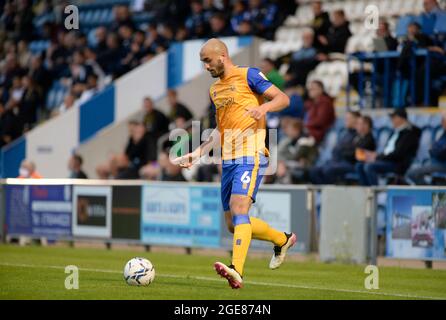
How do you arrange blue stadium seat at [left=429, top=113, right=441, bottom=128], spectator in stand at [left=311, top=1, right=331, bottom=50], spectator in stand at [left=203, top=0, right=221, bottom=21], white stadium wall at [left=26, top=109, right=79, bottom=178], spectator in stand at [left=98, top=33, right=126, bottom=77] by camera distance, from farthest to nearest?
spectator in stand at [left=98, top=33, right=126, bottom=77], white stadium wall at [left=26, top=109, right=79, bottom=178], spectator in stand at [left=203, top=0, right=221, bottom=21], spectator in stand at [left=311, top=1, right=331, bottom=50], blue stadium seat at [left=429, top=113, right=441, bottom=128]

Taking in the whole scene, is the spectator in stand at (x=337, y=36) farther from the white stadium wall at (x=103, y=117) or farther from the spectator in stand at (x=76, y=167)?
the spectator in stand at (x=76, y=167)

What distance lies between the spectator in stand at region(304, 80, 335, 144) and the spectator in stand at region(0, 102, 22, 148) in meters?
10.1

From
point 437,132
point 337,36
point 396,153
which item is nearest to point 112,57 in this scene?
point 337,36

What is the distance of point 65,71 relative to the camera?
1160 inches

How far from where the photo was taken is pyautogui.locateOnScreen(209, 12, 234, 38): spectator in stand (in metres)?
24.5

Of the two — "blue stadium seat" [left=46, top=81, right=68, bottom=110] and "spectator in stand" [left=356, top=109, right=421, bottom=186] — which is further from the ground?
"blue stadium seat" [left=46, top=81, right=68, bottom=110]

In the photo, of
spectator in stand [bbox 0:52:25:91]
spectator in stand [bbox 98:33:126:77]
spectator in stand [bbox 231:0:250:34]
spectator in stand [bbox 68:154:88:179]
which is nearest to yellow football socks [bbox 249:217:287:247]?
spectator in stand [bbox 68:154:88:179]

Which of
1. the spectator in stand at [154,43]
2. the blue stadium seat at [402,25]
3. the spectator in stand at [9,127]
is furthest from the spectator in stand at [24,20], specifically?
the blue stadium seat at [402,25]

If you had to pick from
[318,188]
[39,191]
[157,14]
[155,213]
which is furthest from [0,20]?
[318,188]

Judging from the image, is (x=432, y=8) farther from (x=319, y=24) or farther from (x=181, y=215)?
(x=181, y=215)

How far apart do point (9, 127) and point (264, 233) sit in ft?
58.9

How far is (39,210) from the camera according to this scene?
2088 cm

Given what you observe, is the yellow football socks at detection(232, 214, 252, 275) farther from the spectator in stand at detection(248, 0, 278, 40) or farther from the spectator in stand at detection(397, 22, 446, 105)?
the spectator in stand at detection(248, 0, 278, 40)

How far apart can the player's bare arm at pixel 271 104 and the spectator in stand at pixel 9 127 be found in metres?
18.2
